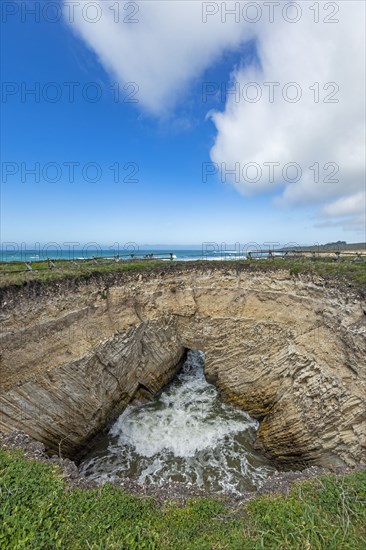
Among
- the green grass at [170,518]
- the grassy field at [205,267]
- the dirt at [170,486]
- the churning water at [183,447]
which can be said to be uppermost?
the grassy field at [205,267]

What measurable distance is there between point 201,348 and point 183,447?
5272 millimetres

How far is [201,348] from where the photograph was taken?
53.2 ft

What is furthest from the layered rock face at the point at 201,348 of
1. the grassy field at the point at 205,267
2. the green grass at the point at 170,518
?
the green grass at the point at 170,518

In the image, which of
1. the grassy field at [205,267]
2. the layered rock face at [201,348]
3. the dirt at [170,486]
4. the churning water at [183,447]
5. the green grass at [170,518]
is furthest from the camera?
the grassy field at [205,267]

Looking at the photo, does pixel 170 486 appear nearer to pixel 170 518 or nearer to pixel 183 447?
pixel 170 518

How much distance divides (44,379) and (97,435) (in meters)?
4.08

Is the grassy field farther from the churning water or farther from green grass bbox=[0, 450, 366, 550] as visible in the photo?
green grass bbox=[0, 450, 366, 550]

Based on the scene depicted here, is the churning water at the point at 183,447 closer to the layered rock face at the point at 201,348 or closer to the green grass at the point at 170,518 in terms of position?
the layered rock face at the point at 201,348

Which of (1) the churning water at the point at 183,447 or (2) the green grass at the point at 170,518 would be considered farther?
(1) the churning water at the point at 183,447

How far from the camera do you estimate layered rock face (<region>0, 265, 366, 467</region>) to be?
34.9 feet

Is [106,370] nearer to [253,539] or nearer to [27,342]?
→ [27,342]

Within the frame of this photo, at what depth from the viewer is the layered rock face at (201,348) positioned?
1063 centimetres

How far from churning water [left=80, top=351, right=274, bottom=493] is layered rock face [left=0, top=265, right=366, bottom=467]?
0.81 meters

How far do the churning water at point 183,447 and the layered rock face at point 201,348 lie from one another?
0.81 metres
